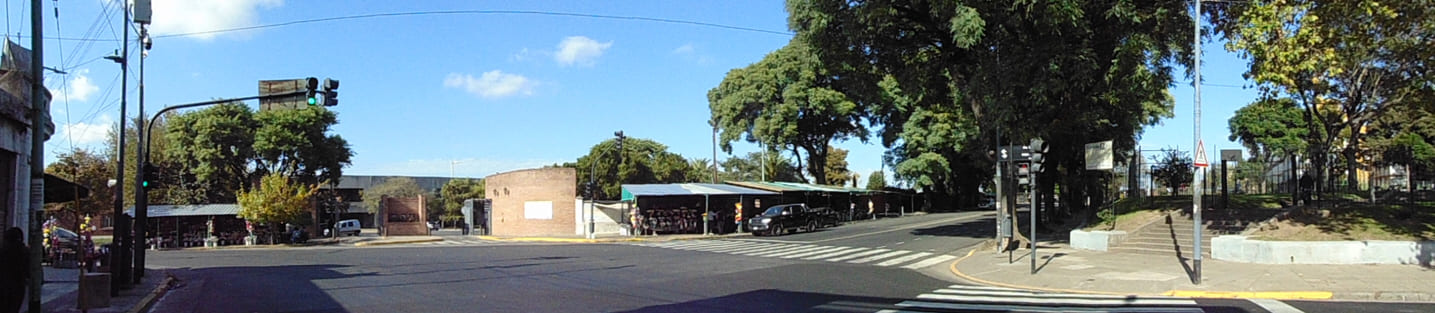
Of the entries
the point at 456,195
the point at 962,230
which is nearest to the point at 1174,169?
the point at 962,230

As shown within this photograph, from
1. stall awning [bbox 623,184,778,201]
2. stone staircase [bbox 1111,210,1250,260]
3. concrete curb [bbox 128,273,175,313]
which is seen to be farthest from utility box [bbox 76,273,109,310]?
stall awning [bbox 623,184,778,201]

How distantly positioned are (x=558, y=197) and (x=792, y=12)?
2162 centimetres

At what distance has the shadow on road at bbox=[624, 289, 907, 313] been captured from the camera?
11.3 metres

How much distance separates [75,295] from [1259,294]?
1911 centimetres

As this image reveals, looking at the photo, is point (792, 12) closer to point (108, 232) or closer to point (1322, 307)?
point (1322, 307)

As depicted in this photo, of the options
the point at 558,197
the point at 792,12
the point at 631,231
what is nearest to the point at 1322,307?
the point at 792,12

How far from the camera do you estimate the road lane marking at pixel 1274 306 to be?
35.4ft

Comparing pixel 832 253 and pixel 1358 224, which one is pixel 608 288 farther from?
pixel 1358 224

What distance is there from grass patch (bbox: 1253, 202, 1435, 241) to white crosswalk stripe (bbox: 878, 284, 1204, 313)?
7.40 meters

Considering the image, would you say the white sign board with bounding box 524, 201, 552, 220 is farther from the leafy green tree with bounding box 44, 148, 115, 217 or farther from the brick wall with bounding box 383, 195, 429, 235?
the leafy green tree with bounding box 44, 148, 115, 217

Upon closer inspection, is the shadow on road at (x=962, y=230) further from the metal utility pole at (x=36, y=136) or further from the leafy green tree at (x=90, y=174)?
the leafy green tree at (x=90, y=174)

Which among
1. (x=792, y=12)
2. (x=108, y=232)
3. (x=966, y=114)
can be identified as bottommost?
(x=108, y=232)

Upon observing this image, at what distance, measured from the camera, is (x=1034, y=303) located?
1200 cm

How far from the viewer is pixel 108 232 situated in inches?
2005
